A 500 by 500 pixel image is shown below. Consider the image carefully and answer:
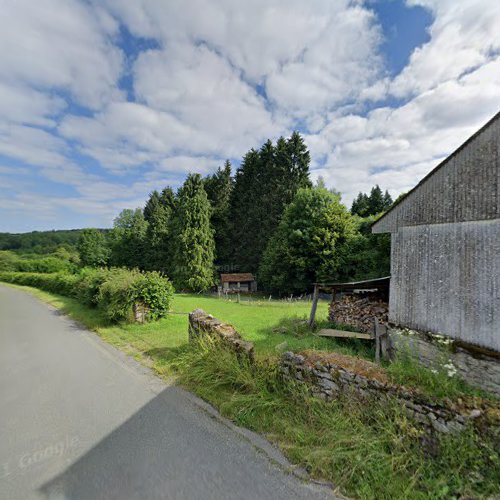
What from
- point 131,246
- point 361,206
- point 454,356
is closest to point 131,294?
point 454,356

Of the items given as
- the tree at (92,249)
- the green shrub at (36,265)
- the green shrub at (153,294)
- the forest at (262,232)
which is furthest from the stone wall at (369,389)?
the tree at (92,249)

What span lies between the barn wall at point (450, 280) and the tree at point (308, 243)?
1829 centimetres

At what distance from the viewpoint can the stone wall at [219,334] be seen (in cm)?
592

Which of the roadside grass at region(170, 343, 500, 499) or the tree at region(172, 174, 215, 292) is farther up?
the tree at region(172, 174, 215, 292)

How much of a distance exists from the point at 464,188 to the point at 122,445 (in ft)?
27.8

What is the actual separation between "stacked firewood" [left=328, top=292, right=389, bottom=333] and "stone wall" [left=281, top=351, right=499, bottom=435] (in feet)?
17.6

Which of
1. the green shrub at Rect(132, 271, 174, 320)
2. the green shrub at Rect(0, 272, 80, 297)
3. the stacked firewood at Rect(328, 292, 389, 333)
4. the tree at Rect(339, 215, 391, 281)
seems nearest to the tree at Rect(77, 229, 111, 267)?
the green shrub at Rect(0, 272, 80, 297)

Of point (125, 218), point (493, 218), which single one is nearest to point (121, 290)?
point (493, 218)

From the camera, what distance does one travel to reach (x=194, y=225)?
3338cm

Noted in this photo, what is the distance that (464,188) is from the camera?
6402mm

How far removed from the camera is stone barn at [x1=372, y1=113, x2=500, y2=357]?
591 centimetres

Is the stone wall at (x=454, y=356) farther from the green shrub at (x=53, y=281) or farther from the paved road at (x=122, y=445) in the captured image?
the green shrub at (x=53, y=281)

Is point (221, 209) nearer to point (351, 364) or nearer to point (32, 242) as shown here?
point (351, 364)

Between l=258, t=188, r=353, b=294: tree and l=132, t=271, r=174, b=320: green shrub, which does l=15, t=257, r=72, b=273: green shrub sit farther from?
l=132, t=271, r=174, b=320: green shrub
